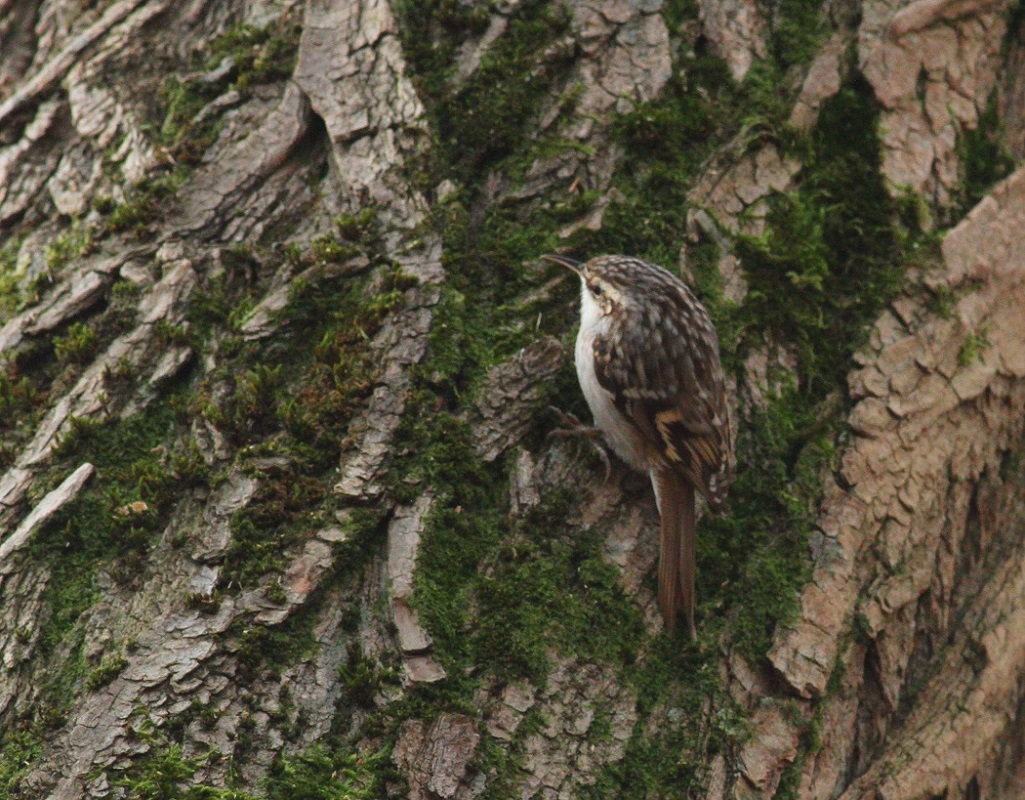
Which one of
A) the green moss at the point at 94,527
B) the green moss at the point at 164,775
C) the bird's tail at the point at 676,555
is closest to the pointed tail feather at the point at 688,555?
the bird's tail at the point at 676,555

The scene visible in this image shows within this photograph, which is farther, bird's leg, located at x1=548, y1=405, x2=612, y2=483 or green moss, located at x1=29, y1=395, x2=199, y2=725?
bird's leg, located at x1=548, y1=405, x2=612, y2=483

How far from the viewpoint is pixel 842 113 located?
305 cm

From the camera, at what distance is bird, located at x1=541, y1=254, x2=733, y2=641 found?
8.87 feet

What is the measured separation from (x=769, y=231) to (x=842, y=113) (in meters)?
0.47

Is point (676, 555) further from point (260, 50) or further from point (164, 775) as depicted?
point (260, 50)

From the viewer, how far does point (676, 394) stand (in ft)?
9.79

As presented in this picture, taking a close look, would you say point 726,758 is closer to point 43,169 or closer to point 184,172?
point 184,172

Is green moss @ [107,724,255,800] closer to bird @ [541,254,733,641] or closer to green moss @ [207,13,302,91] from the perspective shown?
bird @ [541,254,733,641]

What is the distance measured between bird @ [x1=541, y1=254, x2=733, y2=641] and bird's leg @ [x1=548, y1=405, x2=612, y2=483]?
43 millimetres

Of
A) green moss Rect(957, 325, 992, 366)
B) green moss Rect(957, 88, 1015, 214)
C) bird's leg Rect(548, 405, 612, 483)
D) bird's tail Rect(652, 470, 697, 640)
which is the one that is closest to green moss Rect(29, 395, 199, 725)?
bird's leg Rect(548, 405, 612, 483)

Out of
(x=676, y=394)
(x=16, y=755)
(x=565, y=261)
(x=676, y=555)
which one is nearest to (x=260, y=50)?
(x=565, y=261)

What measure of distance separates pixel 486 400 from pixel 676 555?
1.94 ft

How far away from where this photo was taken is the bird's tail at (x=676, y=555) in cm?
245

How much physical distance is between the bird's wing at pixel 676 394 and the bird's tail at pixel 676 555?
0.10 meters
